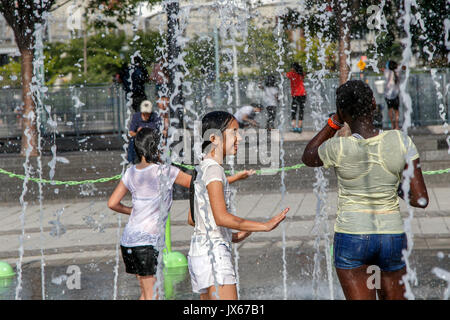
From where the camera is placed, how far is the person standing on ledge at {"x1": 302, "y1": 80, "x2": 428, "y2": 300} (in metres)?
3.69

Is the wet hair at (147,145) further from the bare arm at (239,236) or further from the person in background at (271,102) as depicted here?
the person in background at (271,102)

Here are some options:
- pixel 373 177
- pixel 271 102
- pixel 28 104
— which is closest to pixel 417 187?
pixel 373 177

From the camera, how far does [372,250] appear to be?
3.70 metres

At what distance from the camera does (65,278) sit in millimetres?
7270

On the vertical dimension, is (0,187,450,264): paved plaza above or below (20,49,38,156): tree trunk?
below

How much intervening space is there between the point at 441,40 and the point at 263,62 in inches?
210

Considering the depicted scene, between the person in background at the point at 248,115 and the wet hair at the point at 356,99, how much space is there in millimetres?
13705

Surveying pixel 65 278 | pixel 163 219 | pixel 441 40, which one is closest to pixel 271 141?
pixel 441 40

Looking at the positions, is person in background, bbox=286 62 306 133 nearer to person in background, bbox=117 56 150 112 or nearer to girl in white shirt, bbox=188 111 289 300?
person in background, bbox=117 56 150 112

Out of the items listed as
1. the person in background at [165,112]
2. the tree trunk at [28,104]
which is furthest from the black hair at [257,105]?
the tree trunk at [28,104]

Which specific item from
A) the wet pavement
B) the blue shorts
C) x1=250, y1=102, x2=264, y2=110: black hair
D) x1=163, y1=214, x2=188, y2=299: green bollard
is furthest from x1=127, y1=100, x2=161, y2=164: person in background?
the blue shorts

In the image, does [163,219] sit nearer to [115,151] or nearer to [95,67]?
[115,151]

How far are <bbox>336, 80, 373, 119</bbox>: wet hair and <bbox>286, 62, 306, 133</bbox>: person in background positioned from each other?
13.1 meters

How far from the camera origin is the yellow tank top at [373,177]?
369 cm
